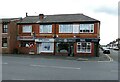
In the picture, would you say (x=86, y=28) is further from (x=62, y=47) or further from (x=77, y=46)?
(x=62, y=47)

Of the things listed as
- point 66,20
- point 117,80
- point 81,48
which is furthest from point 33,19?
point 117,80

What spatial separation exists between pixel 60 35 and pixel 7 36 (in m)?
9.25

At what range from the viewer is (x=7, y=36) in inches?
1838

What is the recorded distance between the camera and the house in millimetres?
46719

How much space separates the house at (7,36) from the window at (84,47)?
1184 cm

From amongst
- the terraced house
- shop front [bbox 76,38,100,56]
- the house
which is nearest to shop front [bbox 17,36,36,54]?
the terraced house

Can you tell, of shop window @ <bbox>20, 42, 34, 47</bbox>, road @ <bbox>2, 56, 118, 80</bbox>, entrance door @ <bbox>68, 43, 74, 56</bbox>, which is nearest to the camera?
road @ <bbox>2, 56, 118, 80</bbox>

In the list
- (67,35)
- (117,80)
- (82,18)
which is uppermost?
(82,18)

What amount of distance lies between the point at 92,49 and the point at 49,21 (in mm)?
8977

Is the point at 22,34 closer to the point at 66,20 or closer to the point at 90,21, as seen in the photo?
the point at 66,20

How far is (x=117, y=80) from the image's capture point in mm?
15641

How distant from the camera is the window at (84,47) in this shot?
142 feet

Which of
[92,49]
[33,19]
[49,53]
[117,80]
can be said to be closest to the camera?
[117,80]

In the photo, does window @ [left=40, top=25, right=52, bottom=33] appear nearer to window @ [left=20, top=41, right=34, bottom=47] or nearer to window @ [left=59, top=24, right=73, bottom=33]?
window @ [left=59, top=24, right=73, bottom=33]
